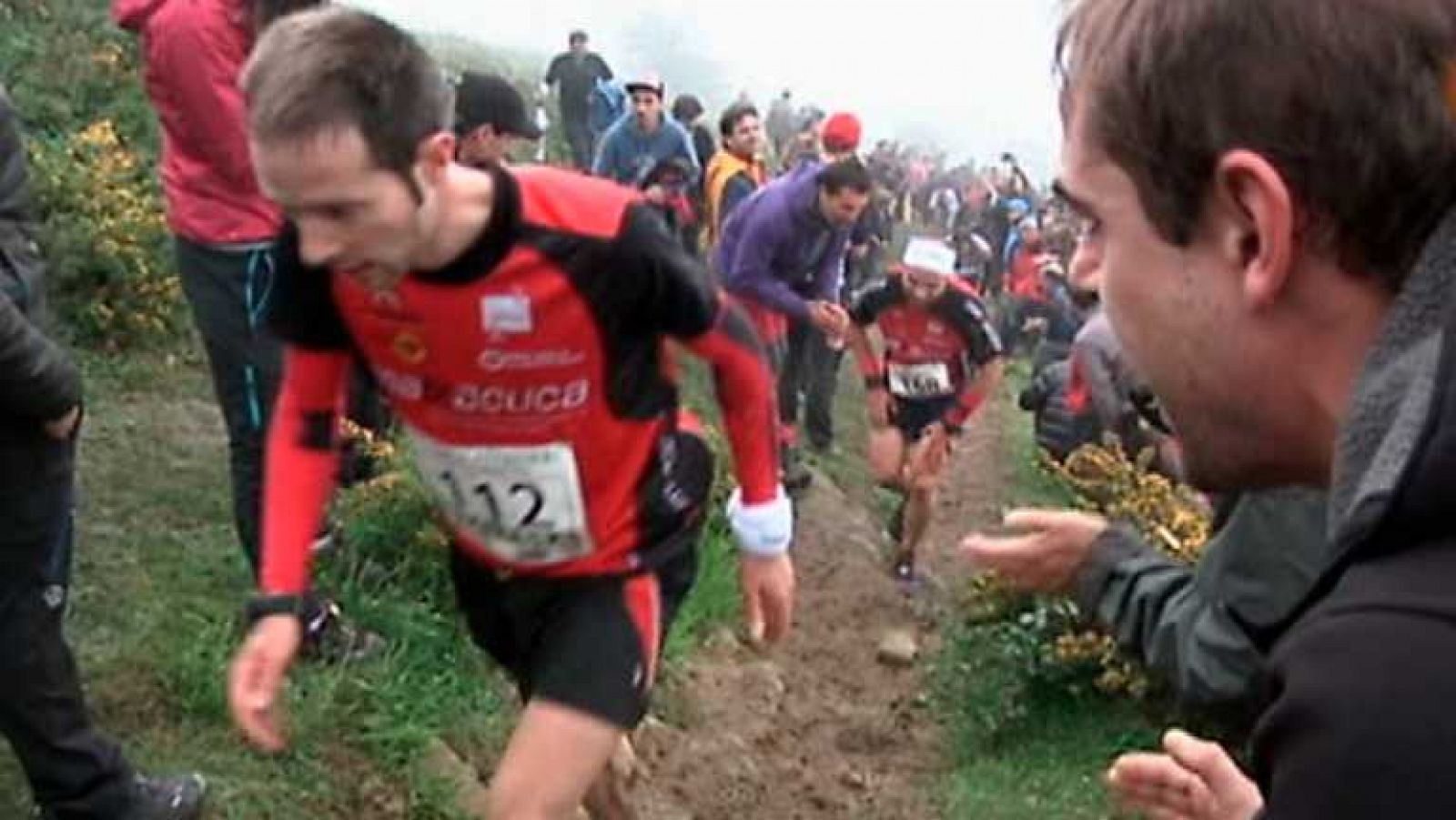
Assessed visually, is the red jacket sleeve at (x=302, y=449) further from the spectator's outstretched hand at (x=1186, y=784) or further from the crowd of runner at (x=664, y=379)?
the spectator's outstretched hand at (x=1186, y=784)

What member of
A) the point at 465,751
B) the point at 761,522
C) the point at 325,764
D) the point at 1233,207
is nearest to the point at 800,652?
the point at 465,751

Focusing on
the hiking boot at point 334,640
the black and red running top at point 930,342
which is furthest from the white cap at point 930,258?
the hiking boot at point 334,640

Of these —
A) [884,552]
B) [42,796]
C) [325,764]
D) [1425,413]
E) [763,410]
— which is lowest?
[884,552]

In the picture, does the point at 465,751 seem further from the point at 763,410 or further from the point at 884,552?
the point at 884,552

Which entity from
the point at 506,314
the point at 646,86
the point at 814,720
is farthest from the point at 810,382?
the point at 506,314

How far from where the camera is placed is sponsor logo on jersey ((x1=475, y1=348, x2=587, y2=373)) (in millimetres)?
3283

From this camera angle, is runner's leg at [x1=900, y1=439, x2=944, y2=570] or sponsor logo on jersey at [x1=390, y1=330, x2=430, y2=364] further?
runner's leg at [x1=900, y1=439, x2=944, y2=570]

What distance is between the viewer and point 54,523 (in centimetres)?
348

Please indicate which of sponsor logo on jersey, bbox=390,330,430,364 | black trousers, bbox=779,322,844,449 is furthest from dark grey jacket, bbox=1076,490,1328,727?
black trousers, bbox=779,322,844,449

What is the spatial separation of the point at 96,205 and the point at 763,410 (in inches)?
227

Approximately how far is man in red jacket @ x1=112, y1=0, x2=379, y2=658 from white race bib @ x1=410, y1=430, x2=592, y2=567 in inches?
49.8

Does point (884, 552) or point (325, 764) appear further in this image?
point (884, 552)

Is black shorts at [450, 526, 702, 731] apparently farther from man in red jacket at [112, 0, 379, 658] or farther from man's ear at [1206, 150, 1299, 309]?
man's ear at [1206, 150, 1299, 309]

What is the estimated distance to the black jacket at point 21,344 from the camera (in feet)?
10.4
